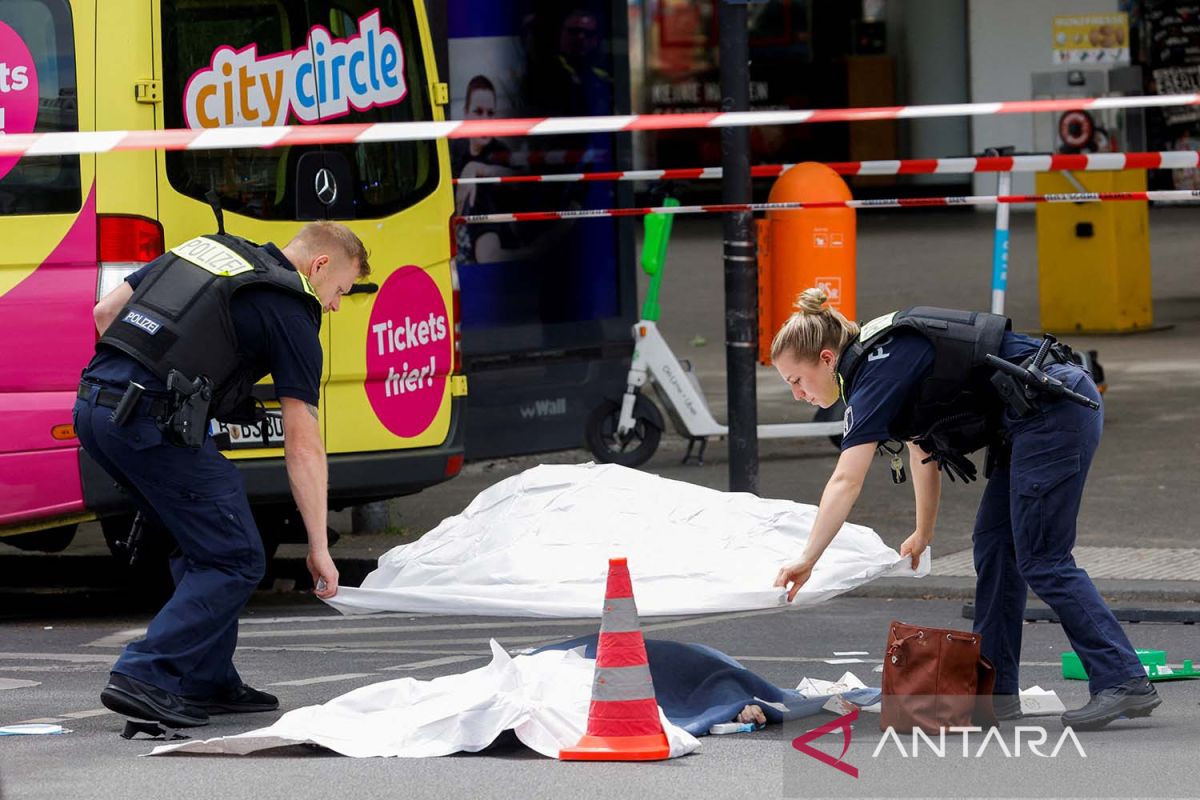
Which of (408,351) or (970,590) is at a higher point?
(408,351)

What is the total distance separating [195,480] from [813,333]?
1.85 meters

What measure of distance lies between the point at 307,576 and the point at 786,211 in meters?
2.72

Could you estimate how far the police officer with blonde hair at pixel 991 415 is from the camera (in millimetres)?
5891

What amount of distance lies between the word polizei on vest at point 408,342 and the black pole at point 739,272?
1.57 m

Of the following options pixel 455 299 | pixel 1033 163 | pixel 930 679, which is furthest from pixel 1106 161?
pixel 930 679

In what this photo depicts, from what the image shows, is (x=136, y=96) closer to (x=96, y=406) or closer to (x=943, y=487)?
(x=96, y=406)

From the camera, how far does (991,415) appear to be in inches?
240

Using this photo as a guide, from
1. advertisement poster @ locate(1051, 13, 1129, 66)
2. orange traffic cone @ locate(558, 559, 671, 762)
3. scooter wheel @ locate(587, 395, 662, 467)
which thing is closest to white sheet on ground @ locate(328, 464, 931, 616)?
orange traffic cone @ locate(558, 559, 671, 762)

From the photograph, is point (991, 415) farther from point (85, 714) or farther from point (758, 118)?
point (85, 714)

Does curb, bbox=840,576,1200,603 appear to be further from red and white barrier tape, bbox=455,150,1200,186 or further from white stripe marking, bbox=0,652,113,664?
white stripe marking, bbox=0,652,113,664

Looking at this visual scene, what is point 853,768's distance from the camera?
5.63 metres

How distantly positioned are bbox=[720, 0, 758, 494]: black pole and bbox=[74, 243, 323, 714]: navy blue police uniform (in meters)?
3.63

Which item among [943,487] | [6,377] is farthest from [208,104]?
[943,487]

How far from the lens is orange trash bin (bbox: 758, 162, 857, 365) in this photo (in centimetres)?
977
